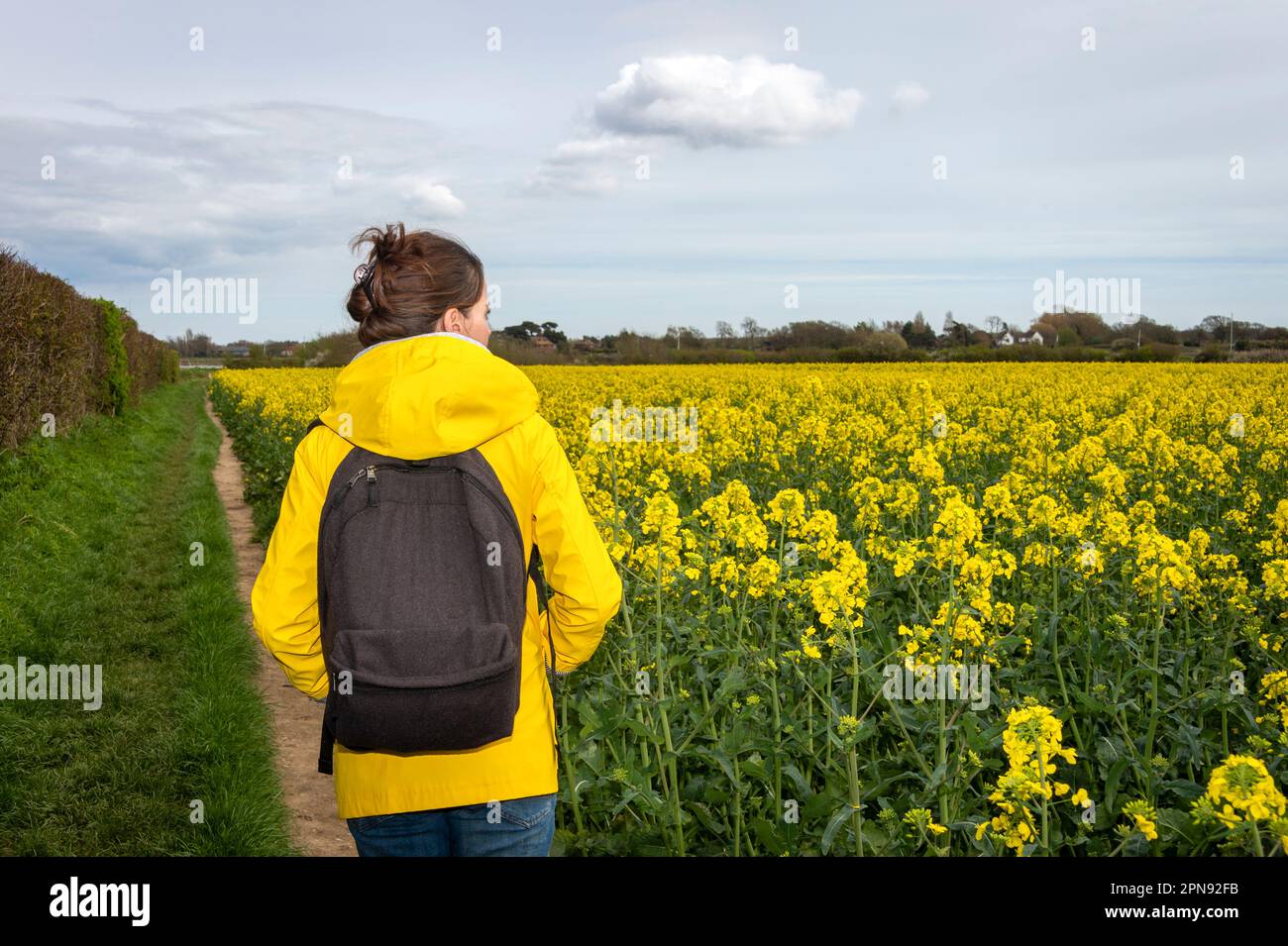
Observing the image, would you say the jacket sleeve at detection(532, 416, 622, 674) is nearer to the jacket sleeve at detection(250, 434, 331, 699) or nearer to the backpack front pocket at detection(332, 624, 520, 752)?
the backpack front pocket at detection(332, 624, 520, 752)

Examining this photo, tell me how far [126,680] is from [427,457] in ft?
18.7

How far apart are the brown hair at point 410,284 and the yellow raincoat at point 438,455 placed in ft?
0.17

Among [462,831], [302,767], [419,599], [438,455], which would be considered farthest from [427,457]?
[302,767]

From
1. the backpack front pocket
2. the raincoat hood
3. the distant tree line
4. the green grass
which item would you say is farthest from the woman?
the distant tree line

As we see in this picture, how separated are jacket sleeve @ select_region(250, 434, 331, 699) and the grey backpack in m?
0.09

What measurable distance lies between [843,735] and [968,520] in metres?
1.44

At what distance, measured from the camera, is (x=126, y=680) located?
671 centimetres

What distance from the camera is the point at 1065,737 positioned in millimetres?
4910

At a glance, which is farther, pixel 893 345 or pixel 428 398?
pixel 893 345

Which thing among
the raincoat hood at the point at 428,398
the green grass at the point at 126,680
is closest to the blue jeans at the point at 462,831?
the raincoat hood at the point at 428,398

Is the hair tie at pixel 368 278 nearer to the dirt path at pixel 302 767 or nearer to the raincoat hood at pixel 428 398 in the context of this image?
the raincoat hood at pixel 428 398

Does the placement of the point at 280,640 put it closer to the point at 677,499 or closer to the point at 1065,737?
the point at 1065,737

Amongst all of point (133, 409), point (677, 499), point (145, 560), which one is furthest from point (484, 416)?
point (133, 409)

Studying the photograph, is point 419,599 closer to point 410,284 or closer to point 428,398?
point 428,398
